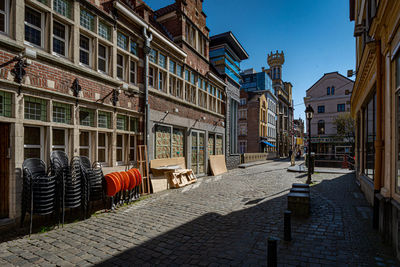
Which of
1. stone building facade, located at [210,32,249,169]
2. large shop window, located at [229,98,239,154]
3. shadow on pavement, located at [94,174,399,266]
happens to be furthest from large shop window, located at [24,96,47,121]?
large shop window, located at [229,98,239,154]

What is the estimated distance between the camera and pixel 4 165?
4934 millimetres

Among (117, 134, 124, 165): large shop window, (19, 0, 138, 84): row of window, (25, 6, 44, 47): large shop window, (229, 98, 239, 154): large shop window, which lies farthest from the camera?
(229, 98, 239, 154): large shop window

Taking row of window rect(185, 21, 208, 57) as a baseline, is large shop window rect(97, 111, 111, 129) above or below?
below

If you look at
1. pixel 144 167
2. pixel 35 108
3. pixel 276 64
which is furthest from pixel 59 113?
pixel 276 64

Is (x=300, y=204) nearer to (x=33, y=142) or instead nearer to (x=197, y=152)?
(x=33, y=142)

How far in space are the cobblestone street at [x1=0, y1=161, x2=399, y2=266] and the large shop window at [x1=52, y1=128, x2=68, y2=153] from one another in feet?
6.97

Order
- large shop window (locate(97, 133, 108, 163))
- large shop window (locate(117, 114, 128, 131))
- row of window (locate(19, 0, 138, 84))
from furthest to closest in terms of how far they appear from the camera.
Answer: large shop window (locate(117, 114, 128, 131)) → large shop window (locate(97, 133, 108, 163)) → row of window (locate(19, 0, 138, 84))

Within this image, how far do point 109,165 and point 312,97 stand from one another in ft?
135

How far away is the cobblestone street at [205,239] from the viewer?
3670 mm

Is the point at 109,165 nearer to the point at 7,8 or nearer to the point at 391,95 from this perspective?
the point at 7,8

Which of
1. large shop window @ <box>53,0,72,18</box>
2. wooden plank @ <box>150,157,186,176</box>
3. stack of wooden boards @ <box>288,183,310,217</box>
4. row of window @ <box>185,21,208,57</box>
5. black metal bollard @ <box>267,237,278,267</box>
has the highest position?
row of window @ <box>185,21,208,57</box>

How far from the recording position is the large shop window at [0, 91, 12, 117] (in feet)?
15.8

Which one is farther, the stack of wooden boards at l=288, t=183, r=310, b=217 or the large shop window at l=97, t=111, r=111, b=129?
the large shop window at l=97, t=111, r=111, b=129

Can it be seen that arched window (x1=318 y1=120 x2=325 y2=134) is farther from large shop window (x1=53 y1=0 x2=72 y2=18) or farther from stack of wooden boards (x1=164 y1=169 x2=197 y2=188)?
large shop window (x1=53 y1=0 x2=72 y2=18)
